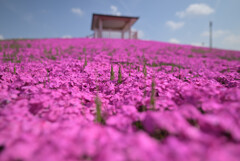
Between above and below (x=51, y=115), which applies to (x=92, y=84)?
above

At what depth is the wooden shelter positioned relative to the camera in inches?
925

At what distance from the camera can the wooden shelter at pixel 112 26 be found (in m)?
23.5

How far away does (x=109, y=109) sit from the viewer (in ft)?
7.74

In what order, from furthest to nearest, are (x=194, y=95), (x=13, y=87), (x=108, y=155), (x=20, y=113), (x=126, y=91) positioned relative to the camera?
1. (x=126, y=91)
2. (x=13, y=87)
3. (x=194, y=95)
4. (x=20, y=113)
5. (x=108, y=155)

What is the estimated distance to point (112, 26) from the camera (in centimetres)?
3000

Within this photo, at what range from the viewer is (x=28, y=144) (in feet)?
3.79

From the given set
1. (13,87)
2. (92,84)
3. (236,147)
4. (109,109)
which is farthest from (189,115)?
(13,87)

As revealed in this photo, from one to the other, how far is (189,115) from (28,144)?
166 cm

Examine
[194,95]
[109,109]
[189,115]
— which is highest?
[194,95]

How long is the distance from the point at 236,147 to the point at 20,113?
2364 mm

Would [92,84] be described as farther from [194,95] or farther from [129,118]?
[194,95]

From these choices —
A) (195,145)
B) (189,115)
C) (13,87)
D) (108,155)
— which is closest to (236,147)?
(195,145)

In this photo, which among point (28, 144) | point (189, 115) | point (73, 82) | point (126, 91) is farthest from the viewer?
point (73, 82)

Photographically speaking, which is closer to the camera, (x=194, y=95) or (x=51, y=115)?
(x=51, y=115)
